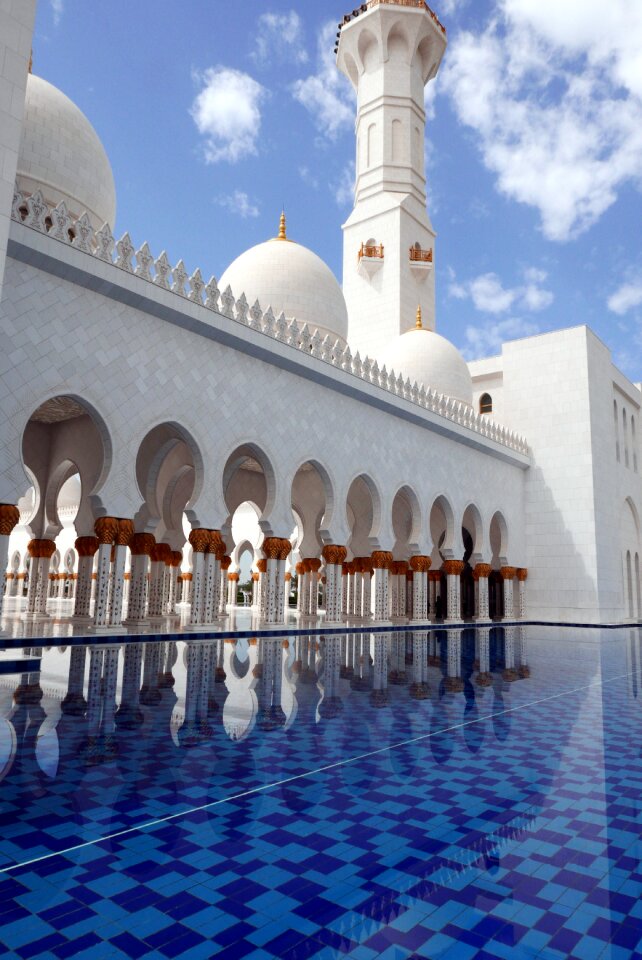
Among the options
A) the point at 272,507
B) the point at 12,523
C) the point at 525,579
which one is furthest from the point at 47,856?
the point at 525,579

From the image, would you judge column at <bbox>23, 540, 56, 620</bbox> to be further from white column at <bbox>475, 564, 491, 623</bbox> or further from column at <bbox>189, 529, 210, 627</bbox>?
white column at <bbox>475, 564, 491, 623</bbox>

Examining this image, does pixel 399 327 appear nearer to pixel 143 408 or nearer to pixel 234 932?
pixel 143 408

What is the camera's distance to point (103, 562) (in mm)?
7766

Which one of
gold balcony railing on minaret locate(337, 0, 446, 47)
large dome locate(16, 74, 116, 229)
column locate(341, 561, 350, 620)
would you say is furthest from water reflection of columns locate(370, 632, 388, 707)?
gold balcony railing on minaret locate(337, 0, 446, 47)

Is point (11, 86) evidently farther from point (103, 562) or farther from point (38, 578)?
point (38, 578)

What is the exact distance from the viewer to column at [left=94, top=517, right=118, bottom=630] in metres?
7.68

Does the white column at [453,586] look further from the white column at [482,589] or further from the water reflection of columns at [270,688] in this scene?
the water reflection of columns at [270,688]

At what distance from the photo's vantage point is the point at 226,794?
2.59 m

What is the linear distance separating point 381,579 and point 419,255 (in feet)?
35.7

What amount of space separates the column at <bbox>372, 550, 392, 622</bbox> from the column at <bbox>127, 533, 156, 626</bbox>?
3.76 m

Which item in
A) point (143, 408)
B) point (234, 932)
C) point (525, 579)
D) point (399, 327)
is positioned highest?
point (399, 327)

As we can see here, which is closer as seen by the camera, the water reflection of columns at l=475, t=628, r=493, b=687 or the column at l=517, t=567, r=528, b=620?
the water reflection of columns at l=475, t=628, r=493, b=687

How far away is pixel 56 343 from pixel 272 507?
147 inches

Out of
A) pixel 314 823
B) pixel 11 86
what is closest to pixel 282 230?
pixel 11 86
